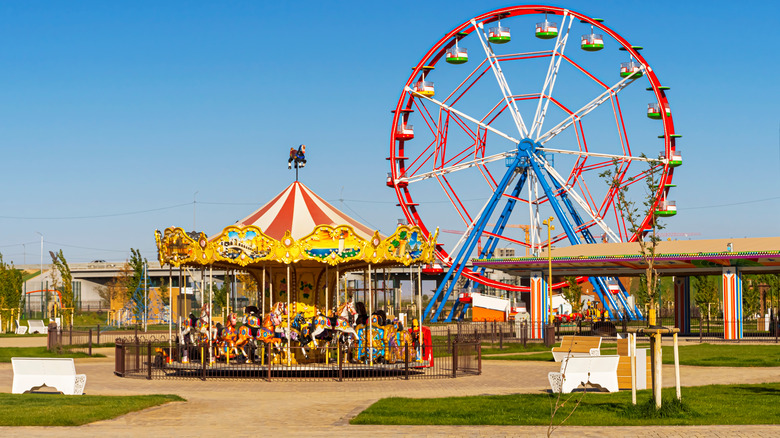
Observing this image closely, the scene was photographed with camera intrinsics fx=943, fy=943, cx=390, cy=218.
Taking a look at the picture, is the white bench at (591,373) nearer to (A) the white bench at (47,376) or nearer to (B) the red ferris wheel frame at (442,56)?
(A) the white bench at (47,376)

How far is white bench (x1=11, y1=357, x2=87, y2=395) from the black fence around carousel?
432 cm

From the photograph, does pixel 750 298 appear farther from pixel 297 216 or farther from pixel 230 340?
pixel 230 340

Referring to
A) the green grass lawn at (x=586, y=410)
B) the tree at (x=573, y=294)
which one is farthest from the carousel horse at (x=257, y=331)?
the tree at (x=573, y=294)

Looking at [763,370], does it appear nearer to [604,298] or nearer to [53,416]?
[53,416]

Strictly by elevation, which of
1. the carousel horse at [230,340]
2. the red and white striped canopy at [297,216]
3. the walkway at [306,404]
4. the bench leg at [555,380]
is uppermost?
the red and white striped canopy at [297,216]

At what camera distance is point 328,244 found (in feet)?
78.8

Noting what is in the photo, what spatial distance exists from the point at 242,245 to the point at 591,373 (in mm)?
9960

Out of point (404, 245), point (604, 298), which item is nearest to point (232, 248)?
point (404, 245)

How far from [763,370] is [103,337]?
29893 mm

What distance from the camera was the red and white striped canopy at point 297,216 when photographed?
2541 cm

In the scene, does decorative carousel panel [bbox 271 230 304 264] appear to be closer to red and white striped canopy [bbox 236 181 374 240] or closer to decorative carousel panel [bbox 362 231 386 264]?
red and white striped canopy [bbox 236 181 374 240]

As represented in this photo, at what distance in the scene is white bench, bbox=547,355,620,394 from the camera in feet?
58.9

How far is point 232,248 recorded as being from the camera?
24156 mm

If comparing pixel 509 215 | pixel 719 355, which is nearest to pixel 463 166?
pixel 509 215
